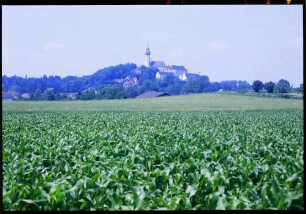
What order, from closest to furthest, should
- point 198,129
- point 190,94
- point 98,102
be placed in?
1. point 190,94
2. point 98,102
3. point 198,129

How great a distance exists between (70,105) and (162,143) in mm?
1607

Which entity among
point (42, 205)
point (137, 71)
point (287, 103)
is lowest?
point (42, 205)

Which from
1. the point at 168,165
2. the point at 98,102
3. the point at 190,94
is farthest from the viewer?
the point at 98,102

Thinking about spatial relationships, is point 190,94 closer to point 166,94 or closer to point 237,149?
point 166,94

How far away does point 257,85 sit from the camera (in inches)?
262

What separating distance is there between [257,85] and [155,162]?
1.83 meters

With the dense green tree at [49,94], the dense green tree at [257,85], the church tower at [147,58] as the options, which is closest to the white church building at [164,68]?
the church tower at [147,58]

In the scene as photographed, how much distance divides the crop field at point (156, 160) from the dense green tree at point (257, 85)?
0.64 m

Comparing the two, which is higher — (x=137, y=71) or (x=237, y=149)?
(x=137, y=71)

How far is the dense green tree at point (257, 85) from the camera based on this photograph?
647cm

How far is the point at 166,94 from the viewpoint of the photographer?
6801 millimetres

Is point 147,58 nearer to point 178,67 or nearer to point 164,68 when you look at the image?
point 164,68

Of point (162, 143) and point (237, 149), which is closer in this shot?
point (237, 149)

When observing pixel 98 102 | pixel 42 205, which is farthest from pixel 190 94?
pixel 42 205
